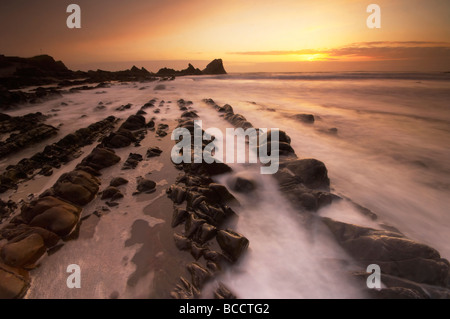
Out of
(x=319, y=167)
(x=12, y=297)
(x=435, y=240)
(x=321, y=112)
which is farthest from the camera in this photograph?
(x=321, y=112)

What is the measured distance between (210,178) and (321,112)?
903cm

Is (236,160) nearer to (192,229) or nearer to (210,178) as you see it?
(210,178)

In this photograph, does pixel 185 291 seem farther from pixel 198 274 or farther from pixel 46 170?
pixel 46 170

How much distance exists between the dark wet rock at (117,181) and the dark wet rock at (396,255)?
11.4ft

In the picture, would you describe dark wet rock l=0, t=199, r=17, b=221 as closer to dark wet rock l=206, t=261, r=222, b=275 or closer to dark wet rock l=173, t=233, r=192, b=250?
dark wet rock l=173, t=233, r=192, b=250

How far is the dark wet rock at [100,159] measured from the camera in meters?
3.96

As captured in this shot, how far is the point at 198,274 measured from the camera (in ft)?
6.58

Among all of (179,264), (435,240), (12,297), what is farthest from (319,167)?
(12,297)

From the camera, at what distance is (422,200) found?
3523mm

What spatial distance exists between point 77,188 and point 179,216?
5.59 feet

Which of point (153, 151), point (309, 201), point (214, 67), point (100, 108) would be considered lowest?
point (309, 201)

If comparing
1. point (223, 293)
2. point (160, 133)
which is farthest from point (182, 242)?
point (160, 133)

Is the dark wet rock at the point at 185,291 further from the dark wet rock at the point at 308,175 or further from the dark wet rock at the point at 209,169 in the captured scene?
the dark wet rock at the point at 308,175

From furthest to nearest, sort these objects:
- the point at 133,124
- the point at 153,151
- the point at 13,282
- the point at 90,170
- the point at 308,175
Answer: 1. the point at 133,124
2. the point at 153,151
3. the point at 90,170
4. the point at 308,175
5. the point at 13,282
